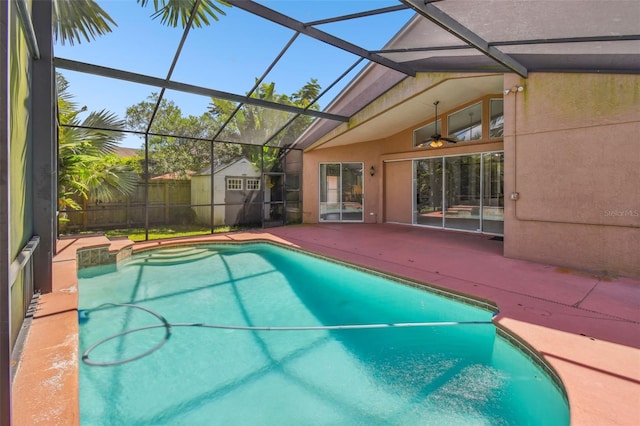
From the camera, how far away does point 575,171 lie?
5.35m

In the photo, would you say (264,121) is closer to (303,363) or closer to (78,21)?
(78,21)

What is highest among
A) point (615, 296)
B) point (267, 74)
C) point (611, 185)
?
point (267, 74)

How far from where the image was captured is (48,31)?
12.6 feet

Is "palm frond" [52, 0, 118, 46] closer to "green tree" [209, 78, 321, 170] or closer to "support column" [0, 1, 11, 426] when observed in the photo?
"green tree" [209, 78, 321, 170]

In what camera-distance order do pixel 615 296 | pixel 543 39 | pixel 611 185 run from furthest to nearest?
pixel 611 185, pixel 543 39, pixel 615 296

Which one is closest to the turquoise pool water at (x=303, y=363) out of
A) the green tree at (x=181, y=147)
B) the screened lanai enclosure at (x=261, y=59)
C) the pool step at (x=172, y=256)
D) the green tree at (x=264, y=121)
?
the pool step at (x=172, y=256)

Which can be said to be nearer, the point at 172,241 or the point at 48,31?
the point at 48,31

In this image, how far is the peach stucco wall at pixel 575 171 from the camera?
16.1 ft

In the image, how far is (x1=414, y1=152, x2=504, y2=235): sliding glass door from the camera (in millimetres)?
8805

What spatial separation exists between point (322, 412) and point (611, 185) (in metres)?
5.50

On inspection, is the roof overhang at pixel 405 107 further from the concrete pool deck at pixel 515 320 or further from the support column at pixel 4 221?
the support column at pixel 4 221

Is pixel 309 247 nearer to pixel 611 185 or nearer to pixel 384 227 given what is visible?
pixel 384 227

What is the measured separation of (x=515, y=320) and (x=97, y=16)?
7.37 m

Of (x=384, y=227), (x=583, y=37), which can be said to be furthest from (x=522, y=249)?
(x=384, y=227)
